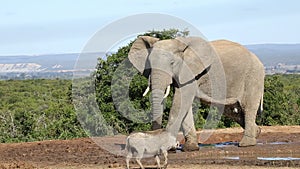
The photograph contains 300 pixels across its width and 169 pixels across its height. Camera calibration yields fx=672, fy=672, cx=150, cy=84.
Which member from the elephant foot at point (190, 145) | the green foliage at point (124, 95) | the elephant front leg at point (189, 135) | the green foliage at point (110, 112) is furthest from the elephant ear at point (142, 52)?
the green foliage at point (124, 95)

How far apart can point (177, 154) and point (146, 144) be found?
3.41 meters

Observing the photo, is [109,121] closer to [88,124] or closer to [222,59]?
[88,124]

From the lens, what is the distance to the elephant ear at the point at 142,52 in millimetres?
15633

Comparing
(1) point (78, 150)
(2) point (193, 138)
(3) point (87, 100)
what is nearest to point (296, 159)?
(2) point (193, 138)

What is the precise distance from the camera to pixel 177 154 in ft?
48.5

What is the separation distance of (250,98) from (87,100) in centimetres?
956

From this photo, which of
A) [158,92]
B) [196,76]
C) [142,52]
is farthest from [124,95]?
[158,92]

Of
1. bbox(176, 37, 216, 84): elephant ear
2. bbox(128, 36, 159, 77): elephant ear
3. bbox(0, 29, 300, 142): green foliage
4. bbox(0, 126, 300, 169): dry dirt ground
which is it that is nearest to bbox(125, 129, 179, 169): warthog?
bbox(0, 126, 300, 169): dry dirt ground

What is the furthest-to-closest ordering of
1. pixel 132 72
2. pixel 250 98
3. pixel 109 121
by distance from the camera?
pixel 132 72
pixel 109 121
pixel 250 98

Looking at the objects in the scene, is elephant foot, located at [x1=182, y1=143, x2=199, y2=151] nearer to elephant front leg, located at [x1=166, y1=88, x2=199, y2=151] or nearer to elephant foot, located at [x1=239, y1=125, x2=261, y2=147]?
elephant front leg, located at [x1=166, y1=88, x2=199, y2=151]

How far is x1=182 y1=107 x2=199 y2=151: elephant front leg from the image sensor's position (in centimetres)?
1549

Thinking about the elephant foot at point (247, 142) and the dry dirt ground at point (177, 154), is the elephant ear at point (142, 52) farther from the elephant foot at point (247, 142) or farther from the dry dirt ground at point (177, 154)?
the elephant foot at point (247, 142)

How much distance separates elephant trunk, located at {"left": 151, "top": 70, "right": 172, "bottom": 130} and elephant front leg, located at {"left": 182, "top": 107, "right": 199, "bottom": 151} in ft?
4.92

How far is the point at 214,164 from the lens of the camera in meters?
12.6
